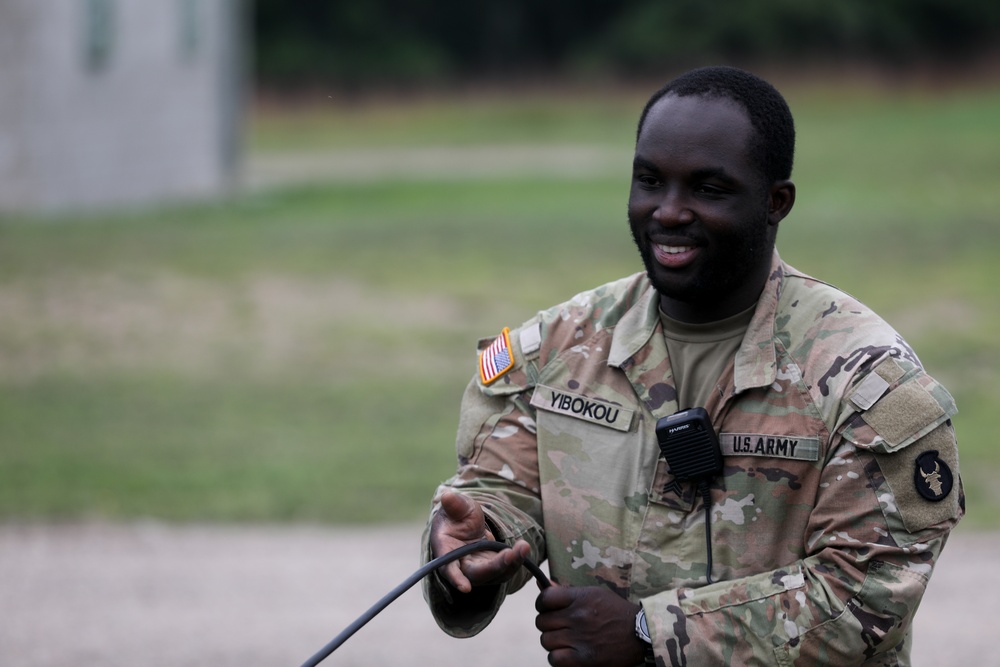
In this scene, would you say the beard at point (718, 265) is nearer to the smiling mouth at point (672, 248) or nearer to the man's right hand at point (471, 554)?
the smiling mouth at point (672, 248)

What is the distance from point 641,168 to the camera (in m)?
2.42

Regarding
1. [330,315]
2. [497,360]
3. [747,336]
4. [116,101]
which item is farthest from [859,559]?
[116,101]

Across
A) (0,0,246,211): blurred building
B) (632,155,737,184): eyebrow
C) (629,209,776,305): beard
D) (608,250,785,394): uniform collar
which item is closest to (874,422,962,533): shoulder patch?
(608,250,785,394): uniform collar

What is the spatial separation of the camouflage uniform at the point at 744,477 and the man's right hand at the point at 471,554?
0.08 metres

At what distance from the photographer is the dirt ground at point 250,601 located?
5176 millimetres

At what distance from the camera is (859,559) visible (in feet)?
7.24

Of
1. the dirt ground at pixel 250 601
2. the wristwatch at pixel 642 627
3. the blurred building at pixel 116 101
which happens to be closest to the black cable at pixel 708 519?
the wristwatch at pixel 642 627

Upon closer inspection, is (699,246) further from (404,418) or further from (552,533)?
(404,418)

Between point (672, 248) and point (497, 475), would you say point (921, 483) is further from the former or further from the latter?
point (497, 475)

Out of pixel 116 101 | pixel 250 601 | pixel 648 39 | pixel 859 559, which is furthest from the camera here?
pixel 648 39

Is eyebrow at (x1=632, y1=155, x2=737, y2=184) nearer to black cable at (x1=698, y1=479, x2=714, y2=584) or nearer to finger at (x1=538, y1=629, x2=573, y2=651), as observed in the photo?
black cable at (x1=698, y1=479, x2=714, y2=584)

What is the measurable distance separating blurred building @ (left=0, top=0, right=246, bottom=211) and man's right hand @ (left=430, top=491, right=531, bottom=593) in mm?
13853

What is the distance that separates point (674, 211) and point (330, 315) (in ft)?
31.5

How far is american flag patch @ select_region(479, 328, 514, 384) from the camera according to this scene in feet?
8.51
